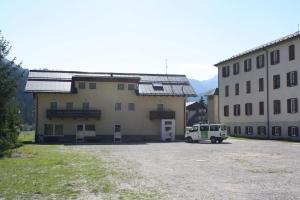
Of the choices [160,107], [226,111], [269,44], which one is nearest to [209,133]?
[160,107]

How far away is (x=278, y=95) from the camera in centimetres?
4903

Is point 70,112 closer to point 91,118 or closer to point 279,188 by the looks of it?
point 91,118

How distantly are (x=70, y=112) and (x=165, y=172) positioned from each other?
2998 cm

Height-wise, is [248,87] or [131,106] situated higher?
[248,87]

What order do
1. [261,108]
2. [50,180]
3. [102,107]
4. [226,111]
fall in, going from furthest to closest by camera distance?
1. [226,111]
2. [261,108]
3. [102,107]
4. [50,180]

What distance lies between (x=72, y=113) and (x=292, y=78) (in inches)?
951

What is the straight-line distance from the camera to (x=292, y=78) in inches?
1820

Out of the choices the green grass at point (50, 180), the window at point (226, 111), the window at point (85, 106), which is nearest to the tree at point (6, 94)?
the green grass at point (50, 180)

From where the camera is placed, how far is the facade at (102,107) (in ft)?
149

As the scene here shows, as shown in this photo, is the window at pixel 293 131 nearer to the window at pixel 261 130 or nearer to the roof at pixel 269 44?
the window at pixel 261 130

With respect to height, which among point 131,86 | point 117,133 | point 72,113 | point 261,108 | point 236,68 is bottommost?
point 117,133

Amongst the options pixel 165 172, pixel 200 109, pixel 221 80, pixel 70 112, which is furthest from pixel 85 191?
pixel 200 109

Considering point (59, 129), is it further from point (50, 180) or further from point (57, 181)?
point (57, 181)

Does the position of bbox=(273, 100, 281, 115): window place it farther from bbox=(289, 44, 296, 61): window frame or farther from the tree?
the tree
